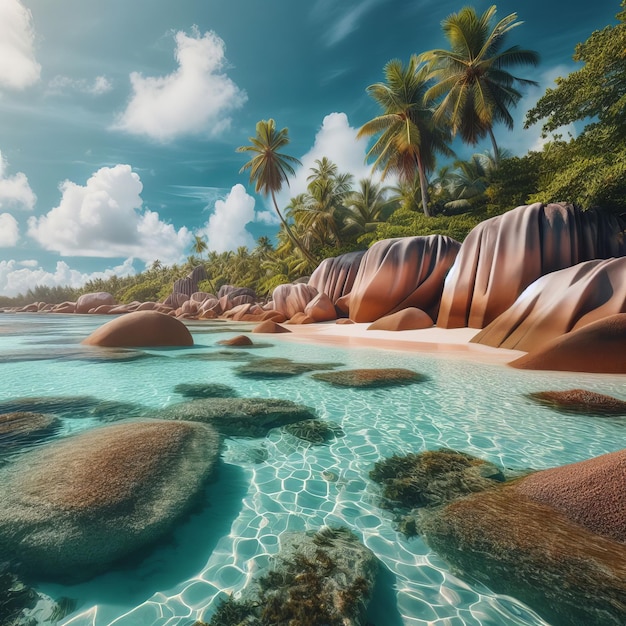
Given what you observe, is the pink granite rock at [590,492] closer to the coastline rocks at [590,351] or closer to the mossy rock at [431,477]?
the mossy rock at [431,477]

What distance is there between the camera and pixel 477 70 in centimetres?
2212

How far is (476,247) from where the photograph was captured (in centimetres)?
1152

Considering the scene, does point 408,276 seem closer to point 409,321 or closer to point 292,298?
point 409,321

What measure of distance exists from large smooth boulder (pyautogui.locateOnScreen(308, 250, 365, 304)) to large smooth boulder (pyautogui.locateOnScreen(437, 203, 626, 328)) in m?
10.5

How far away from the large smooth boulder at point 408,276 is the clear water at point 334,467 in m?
8.52

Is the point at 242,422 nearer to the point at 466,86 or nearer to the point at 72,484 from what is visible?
the point at 72,484

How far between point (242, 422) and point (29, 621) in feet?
7.93

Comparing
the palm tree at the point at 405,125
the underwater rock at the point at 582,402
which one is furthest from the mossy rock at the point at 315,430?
the palm tree at the point at 405,125

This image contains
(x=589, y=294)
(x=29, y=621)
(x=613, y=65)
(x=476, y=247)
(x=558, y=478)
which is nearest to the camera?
(x=29, y=621)

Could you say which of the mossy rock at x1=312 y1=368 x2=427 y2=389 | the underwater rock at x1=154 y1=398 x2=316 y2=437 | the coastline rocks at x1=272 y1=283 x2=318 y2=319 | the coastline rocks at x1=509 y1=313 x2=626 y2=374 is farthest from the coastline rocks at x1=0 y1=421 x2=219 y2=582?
the coastline rocks at x1=272 y1=283 x2=318 y2=319

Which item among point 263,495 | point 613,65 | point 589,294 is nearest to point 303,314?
point 589,294

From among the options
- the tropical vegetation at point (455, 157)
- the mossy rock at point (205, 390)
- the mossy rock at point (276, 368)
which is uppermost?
the tropical vegetation at point (455, 157)

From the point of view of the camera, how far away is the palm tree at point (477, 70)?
71.9 feet

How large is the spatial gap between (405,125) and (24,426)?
86.0 ft
